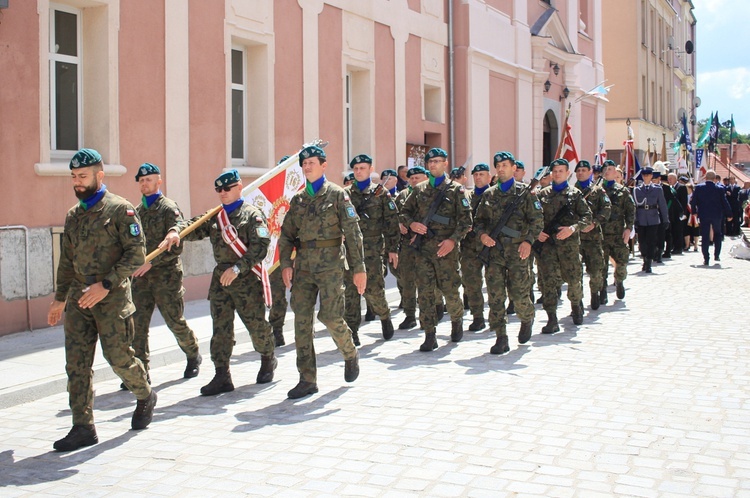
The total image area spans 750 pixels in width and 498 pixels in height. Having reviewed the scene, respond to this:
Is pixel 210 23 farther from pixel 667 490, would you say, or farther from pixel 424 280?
pixel 667 490

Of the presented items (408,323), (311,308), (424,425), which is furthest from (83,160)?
(408,323)

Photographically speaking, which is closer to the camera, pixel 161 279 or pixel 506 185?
pixel 161 279

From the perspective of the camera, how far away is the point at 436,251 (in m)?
8.80

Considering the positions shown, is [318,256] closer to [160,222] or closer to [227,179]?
[227,179]

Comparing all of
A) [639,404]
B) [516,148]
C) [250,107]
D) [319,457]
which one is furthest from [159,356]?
[516,148]

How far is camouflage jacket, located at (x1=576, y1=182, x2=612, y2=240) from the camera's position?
438 inches

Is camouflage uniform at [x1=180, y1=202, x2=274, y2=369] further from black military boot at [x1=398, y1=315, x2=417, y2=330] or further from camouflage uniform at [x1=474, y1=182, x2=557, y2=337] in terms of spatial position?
black military boot at [x1=398, y1=315, x2=417, y2=330]

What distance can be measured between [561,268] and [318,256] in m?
4.18

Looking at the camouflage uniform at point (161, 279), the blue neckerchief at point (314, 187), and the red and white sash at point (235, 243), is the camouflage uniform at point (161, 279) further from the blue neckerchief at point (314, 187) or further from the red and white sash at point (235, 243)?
the blue neckerchief at point (314, 187)

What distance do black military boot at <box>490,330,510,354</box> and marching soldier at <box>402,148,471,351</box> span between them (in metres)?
0.64

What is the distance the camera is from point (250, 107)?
13.8 meters

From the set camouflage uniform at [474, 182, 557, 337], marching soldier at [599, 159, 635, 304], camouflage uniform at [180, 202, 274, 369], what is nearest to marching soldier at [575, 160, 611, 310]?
marching soldier at [599, 159, 635, 304]

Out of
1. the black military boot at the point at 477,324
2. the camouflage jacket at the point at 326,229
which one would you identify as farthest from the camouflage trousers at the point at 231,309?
the black military boot at the point at 477,324

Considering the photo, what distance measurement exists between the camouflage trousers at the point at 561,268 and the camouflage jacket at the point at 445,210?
5.56ft
